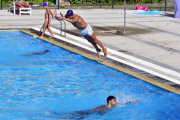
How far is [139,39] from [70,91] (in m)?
8.35

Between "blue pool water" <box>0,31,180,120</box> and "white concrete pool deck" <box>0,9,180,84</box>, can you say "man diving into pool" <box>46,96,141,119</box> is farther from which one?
"white concrete pool deck" <box>0,9,180,84</box>

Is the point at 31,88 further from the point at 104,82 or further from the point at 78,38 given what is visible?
the point at 78,38

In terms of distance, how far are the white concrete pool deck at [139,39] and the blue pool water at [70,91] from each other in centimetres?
114

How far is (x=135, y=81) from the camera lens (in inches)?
545

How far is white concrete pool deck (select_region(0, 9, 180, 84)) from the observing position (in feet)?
51.0

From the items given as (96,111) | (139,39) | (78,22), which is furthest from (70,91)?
(139,39)

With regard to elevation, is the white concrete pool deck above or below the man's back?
below

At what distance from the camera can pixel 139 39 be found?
21109 millimetres

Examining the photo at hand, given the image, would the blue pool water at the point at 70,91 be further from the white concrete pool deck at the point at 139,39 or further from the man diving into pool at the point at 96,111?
the white concrete pool deck at the point at 139,39

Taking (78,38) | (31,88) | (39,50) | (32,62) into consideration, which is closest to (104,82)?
(31,88)

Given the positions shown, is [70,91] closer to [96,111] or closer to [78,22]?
[96,111]

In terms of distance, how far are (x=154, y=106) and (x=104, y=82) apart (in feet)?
8.66

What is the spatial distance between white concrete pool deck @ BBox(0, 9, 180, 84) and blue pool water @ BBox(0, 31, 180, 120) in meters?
1.14

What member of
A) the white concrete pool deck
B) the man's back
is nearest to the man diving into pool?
the white concrete pool deck
